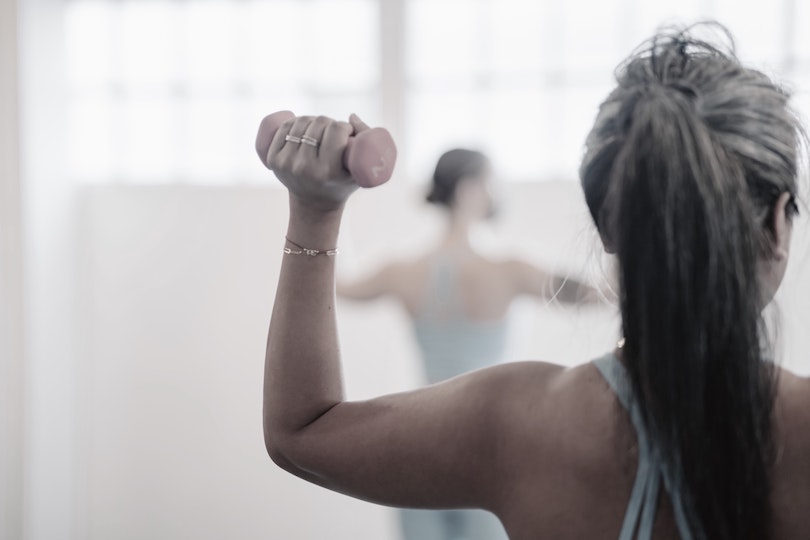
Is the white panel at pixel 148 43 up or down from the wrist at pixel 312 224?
up

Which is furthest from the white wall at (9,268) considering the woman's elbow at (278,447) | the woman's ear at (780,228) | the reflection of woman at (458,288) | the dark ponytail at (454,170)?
the woman's ear at (780,228)

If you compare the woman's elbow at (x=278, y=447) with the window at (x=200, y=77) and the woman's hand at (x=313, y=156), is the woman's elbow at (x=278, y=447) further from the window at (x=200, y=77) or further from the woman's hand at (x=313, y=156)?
the window at (x=200, y=77)

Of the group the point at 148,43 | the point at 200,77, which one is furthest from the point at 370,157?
the point at 148,43

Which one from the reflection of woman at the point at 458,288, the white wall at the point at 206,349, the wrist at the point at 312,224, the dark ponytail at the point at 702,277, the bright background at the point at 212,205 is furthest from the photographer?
the white wall at the point at 206,349

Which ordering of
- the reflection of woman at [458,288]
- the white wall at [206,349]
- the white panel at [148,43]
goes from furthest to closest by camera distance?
the white panel at [148,43], the white wall at [206,349], the reflection of woman at [458,288]

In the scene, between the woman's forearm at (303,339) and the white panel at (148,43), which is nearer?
the woman's forearm at (303,339)

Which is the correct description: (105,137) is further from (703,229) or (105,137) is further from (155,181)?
(703,229)

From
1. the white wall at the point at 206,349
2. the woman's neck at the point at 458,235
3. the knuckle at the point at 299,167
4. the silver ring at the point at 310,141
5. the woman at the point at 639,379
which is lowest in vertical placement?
the white wall at the point at 206,349

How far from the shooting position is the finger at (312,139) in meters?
0.61

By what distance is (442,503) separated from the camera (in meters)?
0.64

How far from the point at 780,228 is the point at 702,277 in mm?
101

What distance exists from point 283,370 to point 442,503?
16cm

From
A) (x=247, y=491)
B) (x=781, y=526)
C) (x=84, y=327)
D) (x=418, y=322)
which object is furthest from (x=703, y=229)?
(x=84, y=327)

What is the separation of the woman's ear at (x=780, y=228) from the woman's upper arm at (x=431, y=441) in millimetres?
177
